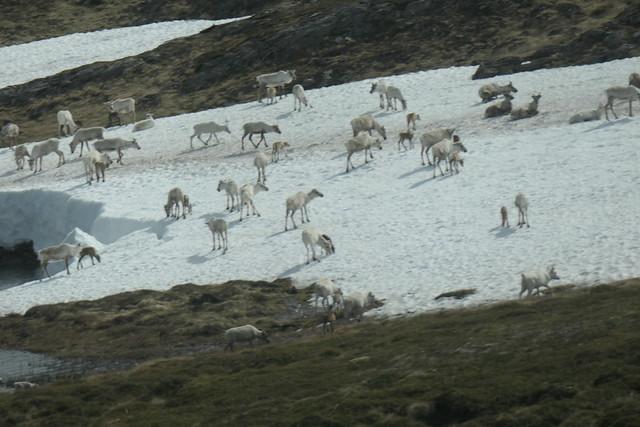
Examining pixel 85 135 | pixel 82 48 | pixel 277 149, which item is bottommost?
pixel 277 149

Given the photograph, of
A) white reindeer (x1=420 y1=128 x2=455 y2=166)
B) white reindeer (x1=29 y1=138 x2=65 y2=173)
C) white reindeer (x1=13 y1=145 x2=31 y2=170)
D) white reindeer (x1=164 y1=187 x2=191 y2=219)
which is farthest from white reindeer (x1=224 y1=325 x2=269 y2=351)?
white reindeer (x1=13 y1=145 x2=31 y2=170)

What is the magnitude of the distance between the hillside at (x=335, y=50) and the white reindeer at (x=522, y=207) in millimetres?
23477

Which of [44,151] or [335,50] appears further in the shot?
[335,50]

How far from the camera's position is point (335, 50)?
2901 inches

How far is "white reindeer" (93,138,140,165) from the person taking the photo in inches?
2344

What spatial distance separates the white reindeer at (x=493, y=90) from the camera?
57.2 meters

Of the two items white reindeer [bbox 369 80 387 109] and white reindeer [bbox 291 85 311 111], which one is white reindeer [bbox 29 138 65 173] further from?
white reindeer [bbox 369 80 387 109]

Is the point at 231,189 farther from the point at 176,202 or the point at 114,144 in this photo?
the point at 114,144

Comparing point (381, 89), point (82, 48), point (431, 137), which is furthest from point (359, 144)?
point (82, 48)

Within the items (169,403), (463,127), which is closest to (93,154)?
(463,127)

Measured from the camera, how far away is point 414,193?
45594 millimetres

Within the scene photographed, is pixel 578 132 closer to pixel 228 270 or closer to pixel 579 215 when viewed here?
pixel 579 215

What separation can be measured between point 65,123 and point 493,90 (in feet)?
83.7

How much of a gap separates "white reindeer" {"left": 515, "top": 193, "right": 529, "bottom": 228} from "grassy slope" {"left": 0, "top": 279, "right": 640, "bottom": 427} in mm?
7800
